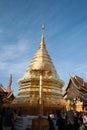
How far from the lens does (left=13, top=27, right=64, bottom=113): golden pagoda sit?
73.5 feet

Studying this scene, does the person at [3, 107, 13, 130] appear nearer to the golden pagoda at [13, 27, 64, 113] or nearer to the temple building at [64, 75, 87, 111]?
the golden pagoda at [13, 27, 64, 113]

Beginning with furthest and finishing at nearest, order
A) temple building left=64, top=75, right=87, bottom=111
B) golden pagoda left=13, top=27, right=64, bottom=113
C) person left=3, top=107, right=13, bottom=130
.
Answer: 1. temple building left=64, top=75, right=87, bottom=111
2. golden pagoda left=13, top=27, right=64, bottom=113
3. person left=3, top=107, right=13, bottom=130

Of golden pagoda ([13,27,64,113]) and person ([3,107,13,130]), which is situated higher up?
golden pagoda ([13,27,64,113])

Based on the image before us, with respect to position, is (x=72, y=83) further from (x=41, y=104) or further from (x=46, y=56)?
(x=41, y=104)

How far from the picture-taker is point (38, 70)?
2509 cm

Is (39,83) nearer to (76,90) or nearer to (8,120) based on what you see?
(76,90)

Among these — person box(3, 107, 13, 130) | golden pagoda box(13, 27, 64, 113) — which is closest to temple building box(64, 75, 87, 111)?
golden pagoda box(13, 27, 64, 113)

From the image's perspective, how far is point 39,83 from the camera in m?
23.4

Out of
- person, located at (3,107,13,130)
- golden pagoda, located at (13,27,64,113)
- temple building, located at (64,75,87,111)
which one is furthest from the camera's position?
temple building, located at (64,75,87,111)

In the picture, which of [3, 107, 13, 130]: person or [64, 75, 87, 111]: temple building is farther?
[64, 75, 87, 111]: temple building

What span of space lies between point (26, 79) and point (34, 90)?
1.84 metres

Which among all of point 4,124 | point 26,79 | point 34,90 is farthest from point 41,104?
point 4,124

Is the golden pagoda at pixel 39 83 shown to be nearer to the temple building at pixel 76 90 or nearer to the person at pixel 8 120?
the temple building at pixel 76 90

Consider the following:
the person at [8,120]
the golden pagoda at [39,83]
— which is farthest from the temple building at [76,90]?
the person at [8,120]
